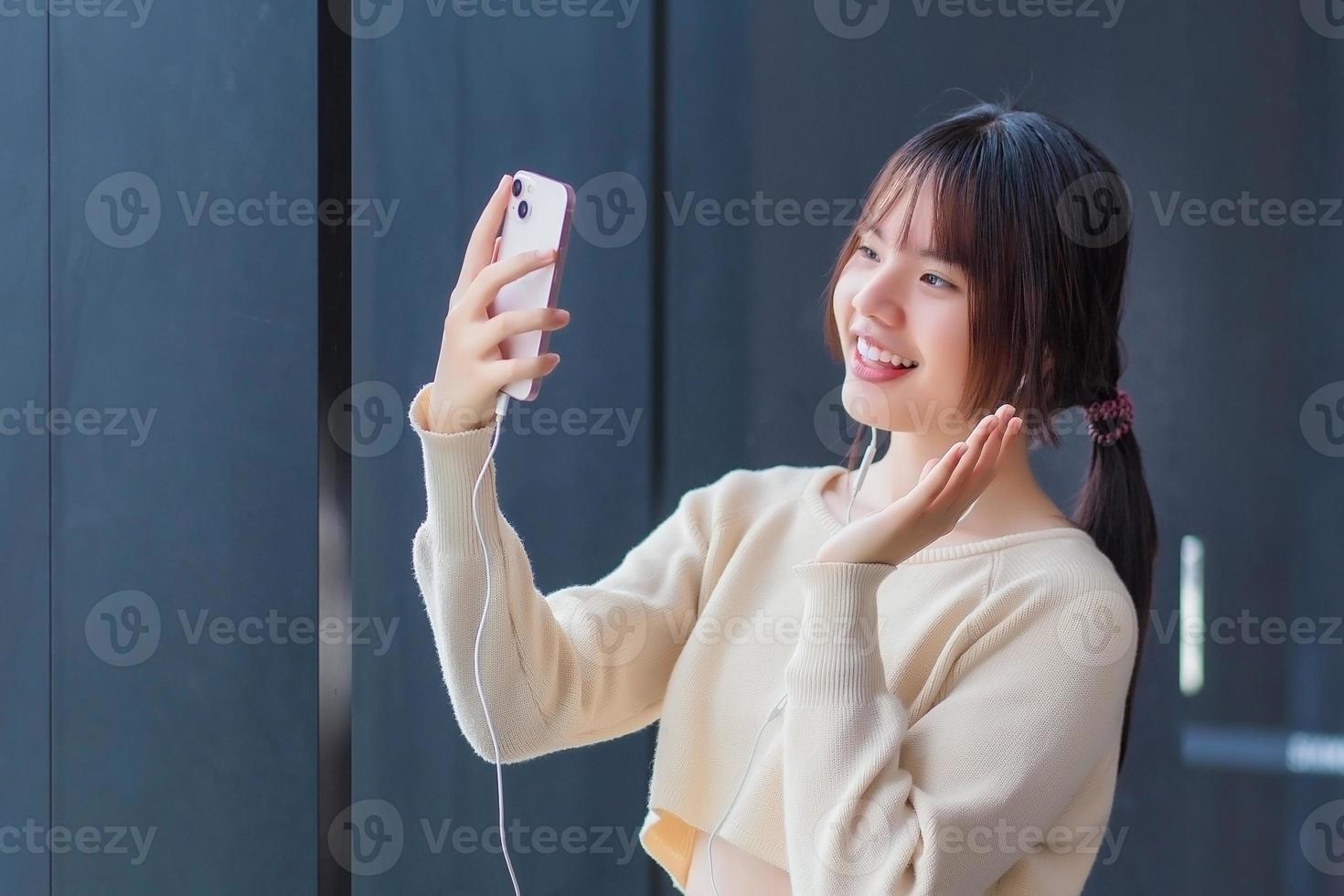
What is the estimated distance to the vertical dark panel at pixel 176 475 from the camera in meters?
1.53

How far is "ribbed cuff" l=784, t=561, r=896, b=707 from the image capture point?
97cm

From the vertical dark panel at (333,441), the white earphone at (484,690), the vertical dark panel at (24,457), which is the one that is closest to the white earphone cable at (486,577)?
the white earphone at (484,690)

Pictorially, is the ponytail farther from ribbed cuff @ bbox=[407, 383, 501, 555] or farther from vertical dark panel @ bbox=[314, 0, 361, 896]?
vertical dark panel @ bbox=[314, 0, 361, 896]

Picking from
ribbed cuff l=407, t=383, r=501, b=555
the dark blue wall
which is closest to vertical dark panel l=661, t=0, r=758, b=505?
the dark blue wall

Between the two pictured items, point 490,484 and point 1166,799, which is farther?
point 1166,799

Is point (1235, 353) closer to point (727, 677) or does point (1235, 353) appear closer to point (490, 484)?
point (727, 677)

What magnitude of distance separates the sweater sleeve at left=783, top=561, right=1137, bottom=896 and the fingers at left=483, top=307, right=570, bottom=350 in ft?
0.91

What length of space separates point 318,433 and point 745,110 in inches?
26.7

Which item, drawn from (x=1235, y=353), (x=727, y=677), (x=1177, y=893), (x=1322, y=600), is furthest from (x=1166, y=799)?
(x=727, y=677)

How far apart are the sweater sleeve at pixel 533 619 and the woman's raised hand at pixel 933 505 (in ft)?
0.88

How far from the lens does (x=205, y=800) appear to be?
1.55 m

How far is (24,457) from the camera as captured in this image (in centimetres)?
155

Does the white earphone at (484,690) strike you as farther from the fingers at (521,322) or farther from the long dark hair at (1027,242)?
the long dark hair at (1027,242)

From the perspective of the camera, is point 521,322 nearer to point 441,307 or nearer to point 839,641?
point 839,641
